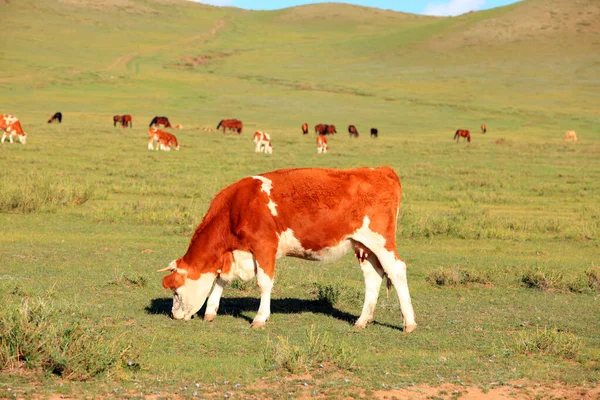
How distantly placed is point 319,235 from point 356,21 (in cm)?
14876

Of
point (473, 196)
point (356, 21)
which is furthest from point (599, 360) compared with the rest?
point (356, 21)

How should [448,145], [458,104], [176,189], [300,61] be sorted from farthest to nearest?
[300,61] < [458,104] < [448,145] < [176,189]

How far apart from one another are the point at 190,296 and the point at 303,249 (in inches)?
54.8

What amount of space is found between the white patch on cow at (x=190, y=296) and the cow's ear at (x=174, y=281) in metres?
0.04

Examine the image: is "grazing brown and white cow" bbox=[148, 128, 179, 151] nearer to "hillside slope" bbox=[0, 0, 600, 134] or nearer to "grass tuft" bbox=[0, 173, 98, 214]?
"grass tuft" bbox=[0, 173, 98, 214]

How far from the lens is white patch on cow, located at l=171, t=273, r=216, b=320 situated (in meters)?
8.87

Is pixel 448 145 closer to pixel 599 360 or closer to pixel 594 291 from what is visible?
pixel 594 291

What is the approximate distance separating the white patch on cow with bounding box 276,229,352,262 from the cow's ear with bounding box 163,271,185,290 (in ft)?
3.69

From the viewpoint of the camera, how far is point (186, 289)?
886 cm

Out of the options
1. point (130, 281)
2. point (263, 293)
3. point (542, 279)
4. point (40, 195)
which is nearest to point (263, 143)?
point (40, 195)

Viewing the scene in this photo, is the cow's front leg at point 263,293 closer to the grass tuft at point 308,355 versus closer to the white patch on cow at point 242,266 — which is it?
the white patch on cow at point 242,266

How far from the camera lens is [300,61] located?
104500mm

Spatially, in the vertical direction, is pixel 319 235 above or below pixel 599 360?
above

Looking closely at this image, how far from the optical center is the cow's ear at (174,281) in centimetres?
883
